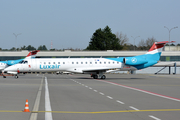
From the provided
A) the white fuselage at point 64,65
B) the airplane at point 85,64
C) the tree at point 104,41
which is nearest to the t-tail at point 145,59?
the airplane at point 85,64

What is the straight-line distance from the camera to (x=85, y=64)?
135ft

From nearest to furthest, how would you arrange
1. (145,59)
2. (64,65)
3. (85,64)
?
(64,65) → (85,64) → (145,59)

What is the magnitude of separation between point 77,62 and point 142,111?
29422mm

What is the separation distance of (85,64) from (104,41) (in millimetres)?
79086

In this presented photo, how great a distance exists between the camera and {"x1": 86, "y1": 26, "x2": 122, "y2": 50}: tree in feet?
390

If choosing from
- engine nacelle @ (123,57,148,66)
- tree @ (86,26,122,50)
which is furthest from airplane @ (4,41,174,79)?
tree @ (86,26,122,50)

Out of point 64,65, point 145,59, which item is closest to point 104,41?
point 145,59

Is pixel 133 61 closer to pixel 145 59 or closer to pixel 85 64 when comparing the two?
pixel 145 59

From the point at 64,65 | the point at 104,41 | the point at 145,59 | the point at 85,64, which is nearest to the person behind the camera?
the point at 64,65

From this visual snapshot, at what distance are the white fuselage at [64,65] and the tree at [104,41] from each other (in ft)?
253

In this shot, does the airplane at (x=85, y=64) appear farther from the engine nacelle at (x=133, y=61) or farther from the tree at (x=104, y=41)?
the tree at (x=104, y=41)

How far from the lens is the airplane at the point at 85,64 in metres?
39.7

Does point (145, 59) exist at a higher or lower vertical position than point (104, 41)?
lower

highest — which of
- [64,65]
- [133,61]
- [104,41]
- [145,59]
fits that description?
[104,41]
